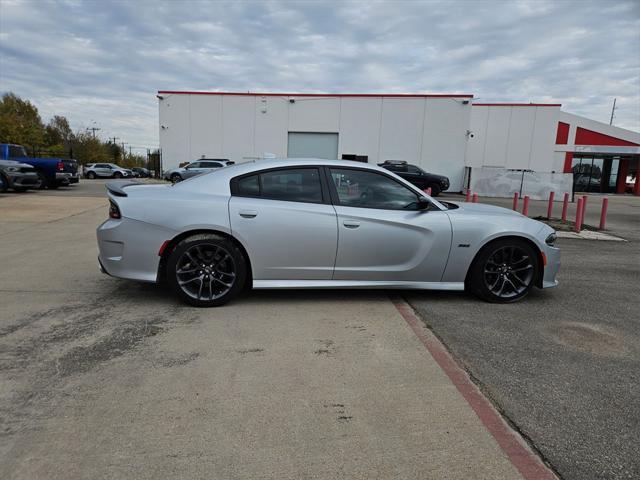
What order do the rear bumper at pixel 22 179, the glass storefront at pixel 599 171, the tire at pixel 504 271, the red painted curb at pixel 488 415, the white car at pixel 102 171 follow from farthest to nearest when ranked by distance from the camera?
the white car at pixel 102 171 → the glass storefront at pixel 599 171 → the rear bumper at pixel 22 179 → the tire at pixel 504 271 → the red painted curb at pixel 488 415

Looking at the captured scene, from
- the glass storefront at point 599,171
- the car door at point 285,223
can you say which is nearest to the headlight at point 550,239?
the car door at point 285,223

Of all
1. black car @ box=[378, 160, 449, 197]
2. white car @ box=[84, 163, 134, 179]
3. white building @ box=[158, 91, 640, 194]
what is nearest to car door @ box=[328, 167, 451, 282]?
black car @ box=[378, 160, 449, 197]

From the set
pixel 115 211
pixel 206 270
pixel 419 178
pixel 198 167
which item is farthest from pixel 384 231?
pixel 198 167

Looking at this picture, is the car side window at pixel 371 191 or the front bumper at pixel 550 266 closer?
the car side window at pixel 371 191

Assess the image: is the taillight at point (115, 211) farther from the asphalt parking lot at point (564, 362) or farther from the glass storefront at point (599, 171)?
the glass storefront at point (599, 171)

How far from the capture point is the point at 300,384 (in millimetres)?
3088

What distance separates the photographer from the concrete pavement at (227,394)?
2.30 m

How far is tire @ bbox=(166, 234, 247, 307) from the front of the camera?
448 cm

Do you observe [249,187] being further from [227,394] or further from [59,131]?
[59,131]

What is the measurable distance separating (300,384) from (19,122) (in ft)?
213

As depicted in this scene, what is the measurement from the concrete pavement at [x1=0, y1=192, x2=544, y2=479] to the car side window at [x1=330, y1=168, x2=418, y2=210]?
1.08 metres

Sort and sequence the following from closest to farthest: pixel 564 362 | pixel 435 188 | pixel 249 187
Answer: pixel 564 362 < pixel 249 187 < pixel 435 188

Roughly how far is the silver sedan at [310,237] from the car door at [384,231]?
11 mm

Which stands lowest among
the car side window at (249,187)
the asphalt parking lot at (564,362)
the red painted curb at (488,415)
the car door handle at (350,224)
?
the red painted curb at (488,415)
